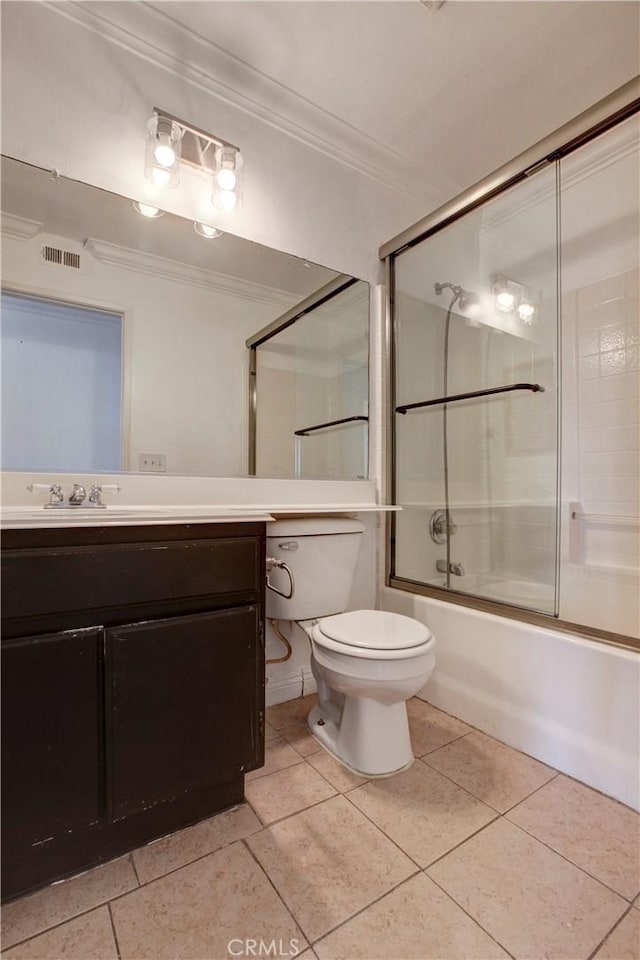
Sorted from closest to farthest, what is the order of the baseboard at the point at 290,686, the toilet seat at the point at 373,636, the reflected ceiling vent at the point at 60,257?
the toilet seat at the point at 373,636, the reflected ceiling vent at the point at 60,257, the baseboard at the point at 290,686

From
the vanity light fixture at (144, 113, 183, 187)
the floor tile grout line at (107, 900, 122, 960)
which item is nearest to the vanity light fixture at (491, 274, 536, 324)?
the vanity light fixture at (144, 113, 183, 187)

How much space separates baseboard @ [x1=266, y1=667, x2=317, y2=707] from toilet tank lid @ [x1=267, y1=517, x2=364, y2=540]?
2.17 ft

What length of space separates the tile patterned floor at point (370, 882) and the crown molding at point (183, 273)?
165 cm

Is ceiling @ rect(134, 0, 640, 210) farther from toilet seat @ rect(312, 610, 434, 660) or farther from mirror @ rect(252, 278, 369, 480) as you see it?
toilet seat @ rect(312, 610, 434, 660)

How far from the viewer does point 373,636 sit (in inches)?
51.7

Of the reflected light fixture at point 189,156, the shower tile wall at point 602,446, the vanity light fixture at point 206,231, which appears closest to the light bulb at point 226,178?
the reflected light fixture at point 189,156

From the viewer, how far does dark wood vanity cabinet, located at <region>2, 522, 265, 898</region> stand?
2.85ft

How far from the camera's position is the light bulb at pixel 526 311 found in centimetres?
212

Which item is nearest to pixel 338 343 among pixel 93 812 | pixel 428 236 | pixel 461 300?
pixel 428 236

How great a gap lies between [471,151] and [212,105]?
1.14 meters

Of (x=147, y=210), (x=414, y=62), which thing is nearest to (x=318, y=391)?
(x=147, y=210)

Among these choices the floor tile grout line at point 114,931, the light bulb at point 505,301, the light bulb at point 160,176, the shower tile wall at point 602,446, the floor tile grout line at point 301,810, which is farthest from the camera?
the light bulb at point 505,301

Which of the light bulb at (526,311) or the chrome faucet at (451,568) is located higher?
the light bulb at (526,311)

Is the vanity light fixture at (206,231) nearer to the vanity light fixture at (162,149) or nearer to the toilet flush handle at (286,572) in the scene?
the vanity light fixture at (162,149)
